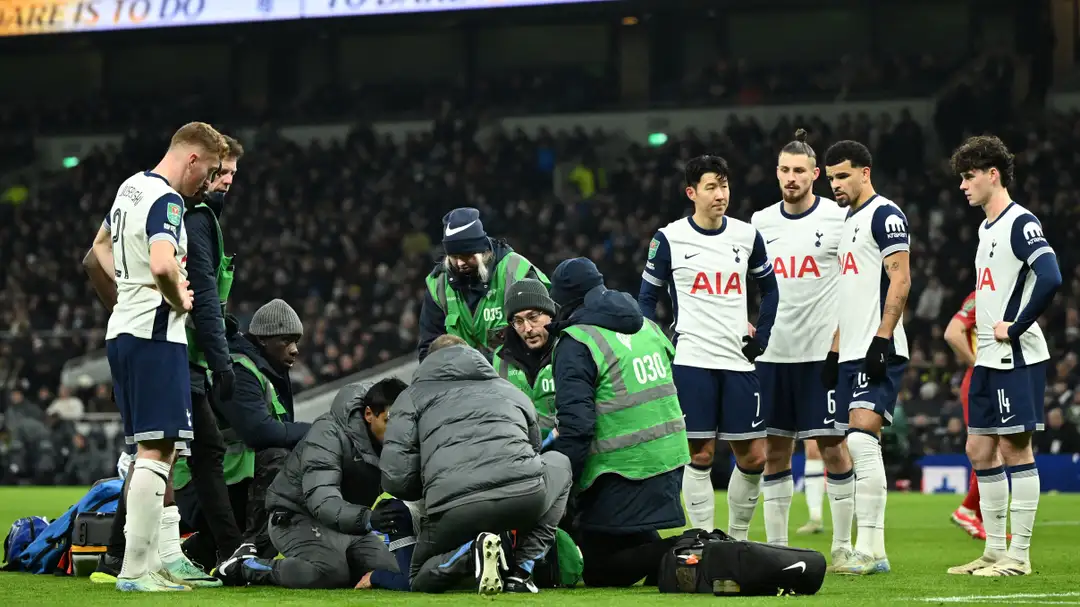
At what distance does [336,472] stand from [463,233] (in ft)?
6.25

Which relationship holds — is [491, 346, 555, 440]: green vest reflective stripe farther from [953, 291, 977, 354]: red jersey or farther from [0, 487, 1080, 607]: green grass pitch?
[953, 291, 977, 354]: red jersey

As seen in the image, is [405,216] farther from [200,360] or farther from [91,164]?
[200,360]

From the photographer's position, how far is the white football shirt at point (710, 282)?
29.3 ft

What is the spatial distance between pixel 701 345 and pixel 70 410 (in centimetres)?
1810

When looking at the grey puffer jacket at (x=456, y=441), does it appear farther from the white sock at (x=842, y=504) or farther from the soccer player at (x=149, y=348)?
the white sock at (x=842, y=504)

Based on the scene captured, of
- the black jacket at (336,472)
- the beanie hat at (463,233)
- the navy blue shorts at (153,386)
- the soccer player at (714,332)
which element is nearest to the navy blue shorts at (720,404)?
the soccer player at (714,332)

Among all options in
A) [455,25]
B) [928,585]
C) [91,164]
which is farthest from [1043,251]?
[91,164]

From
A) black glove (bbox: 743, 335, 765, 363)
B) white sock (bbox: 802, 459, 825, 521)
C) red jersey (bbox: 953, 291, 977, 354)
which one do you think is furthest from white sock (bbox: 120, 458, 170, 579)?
white sock (bbox: 802, 459, 825, 521)

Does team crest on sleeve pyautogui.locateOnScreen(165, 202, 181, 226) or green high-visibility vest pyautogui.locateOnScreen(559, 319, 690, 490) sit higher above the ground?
team crest on sleeve pyautogui.locateOnScreen(165, 202, 181, 226)

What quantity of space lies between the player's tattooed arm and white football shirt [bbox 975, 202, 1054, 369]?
0.48 metres

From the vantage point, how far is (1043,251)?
830cm

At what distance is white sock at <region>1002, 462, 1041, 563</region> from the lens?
830 cm

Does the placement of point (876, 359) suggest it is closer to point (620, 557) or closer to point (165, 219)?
point (620, 557)

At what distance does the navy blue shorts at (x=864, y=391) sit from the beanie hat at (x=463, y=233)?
2306 millimetres
